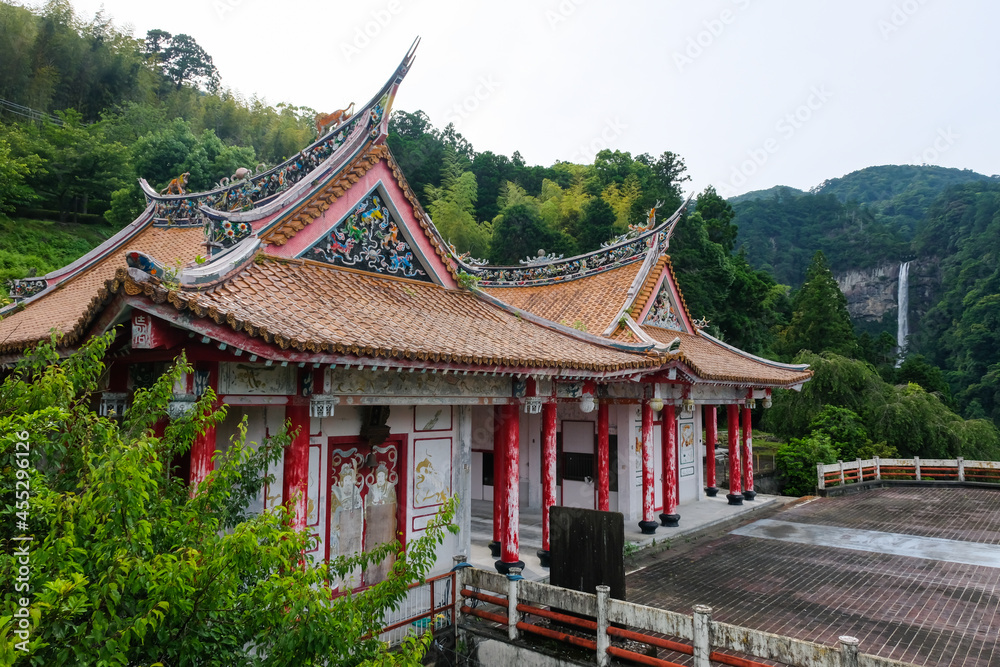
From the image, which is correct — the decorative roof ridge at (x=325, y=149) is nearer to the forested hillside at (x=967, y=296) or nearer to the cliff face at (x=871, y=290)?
the forested hillside at (x=967, y=296)

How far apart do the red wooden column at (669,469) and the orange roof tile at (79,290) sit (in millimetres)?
10287

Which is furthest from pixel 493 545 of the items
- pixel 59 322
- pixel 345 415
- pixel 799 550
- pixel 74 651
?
pixel 74 651

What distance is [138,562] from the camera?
2670 mm

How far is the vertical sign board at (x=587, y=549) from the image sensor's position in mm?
7488

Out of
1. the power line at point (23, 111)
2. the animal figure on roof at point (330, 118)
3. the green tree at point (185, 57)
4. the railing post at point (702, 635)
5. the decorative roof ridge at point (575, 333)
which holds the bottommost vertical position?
the railing post at point (702, 635)

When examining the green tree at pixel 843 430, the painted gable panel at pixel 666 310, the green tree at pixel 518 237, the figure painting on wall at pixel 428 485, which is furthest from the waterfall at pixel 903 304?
the figure painting on wall at pixel 428 485

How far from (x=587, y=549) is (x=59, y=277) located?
11236 mm

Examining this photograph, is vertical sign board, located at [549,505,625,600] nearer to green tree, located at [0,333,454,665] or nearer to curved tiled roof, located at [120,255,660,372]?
curved tiled roof, located at [120,255,660,372]

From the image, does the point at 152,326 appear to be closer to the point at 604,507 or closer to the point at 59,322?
the point at 59,322

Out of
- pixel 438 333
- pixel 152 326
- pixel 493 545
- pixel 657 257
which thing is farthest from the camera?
pixel 657 257

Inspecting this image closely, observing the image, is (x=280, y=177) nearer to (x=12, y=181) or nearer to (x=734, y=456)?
(x=734, y=456)

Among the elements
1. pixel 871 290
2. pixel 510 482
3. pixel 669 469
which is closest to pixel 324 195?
pixel 510 482

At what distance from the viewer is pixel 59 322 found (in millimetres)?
8211

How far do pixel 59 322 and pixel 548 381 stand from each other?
686 cm
